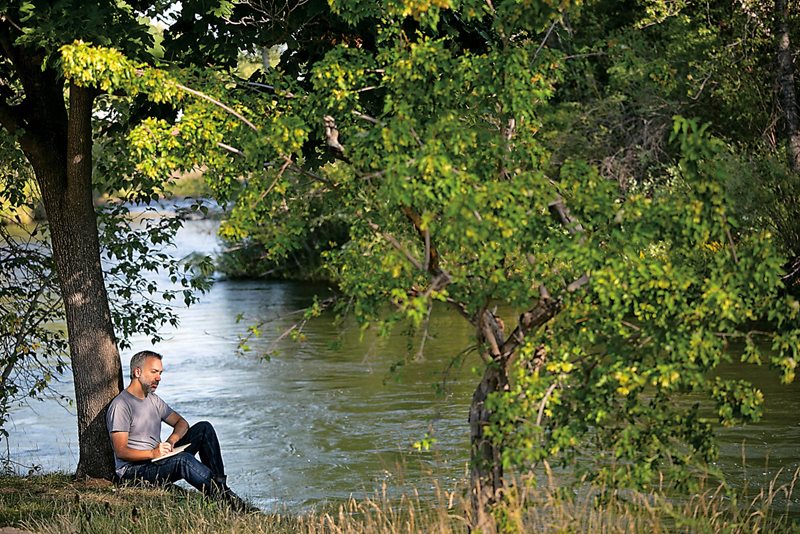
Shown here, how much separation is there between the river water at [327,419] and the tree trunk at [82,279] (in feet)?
5.09

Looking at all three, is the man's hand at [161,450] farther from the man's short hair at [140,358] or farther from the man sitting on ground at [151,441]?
the man's short hair at [140,358]

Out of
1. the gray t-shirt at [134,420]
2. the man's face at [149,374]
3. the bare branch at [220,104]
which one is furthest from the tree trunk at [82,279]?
the bare branch at [220,104]

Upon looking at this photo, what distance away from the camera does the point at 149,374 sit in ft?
30.8

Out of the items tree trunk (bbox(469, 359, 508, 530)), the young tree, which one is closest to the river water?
tree trunk (bbox(469, 359, 508, 530))

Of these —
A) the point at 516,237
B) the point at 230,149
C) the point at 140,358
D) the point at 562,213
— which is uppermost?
the point at 230,149

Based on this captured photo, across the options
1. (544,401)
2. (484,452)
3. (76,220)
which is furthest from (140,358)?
(544,401)

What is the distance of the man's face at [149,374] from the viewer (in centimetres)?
936

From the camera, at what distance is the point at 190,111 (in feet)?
22.4

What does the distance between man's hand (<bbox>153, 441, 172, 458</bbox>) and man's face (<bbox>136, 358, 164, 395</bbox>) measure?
0.43m

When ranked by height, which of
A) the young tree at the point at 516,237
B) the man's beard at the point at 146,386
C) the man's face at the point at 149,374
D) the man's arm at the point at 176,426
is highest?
the young tree at the point at 516,237

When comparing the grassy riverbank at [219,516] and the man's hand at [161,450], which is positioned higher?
the man's hand at [161,450]

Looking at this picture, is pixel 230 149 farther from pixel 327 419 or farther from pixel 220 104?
pixel 327 419

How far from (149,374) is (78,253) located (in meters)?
1.32

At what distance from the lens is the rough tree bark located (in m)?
9.96
